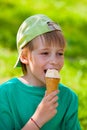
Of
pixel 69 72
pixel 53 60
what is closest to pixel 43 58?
pixel 53 60

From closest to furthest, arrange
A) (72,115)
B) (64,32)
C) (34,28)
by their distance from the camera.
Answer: (34,28) < (72,115) < (64,32)

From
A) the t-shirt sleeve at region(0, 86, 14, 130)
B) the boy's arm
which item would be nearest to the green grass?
the t-shirt sleeve at region(0, 86, 14, 130)

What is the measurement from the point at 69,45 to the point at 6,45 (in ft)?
3.13

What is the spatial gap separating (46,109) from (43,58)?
1.23 feet

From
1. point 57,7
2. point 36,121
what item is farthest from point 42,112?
point 57,7

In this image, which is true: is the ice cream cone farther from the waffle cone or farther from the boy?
the boy

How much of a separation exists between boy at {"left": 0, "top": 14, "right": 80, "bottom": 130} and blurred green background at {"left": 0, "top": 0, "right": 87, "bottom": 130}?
5.82 feet

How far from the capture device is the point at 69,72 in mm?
7410

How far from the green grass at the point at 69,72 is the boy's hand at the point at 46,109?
8.21ft

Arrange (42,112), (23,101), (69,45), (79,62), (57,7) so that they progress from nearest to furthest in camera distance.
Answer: (42,112) < (23,101) < (79,62) < (69,45) < (57,7)

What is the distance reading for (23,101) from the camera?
4.09 metres

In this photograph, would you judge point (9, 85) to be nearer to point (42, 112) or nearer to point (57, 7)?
point (42, 112)

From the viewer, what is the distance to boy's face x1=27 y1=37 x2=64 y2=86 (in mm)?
3939

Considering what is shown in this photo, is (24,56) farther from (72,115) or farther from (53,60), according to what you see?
(72,115)
